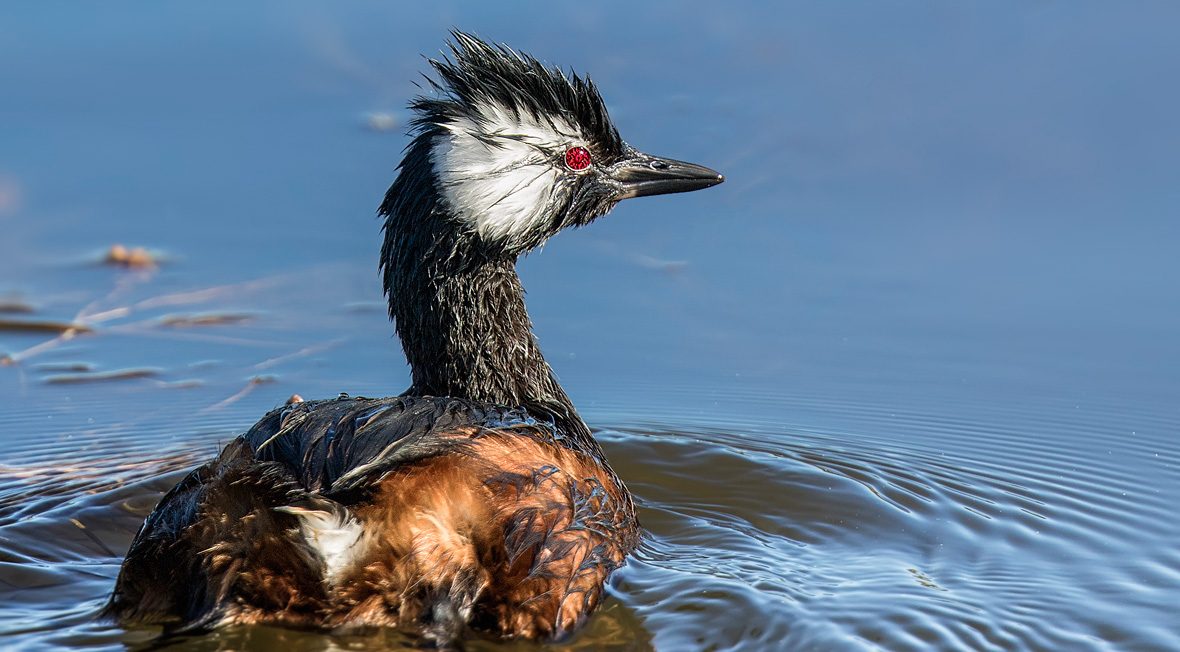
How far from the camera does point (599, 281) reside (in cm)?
892

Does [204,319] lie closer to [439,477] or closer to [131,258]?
[131,258]

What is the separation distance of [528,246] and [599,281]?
7.28 feet

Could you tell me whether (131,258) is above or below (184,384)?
above

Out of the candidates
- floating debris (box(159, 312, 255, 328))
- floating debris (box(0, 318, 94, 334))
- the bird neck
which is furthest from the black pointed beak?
floating debris (box(0, 318, 94, 334))

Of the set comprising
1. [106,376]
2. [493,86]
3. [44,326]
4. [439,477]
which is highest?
[493,86]

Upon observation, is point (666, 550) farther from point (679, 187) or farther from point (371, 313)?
point (371, 313)

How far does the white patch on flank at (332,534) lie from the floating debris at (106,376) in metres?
3.63

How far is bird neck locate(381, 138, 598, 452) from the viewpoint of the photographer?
6.38 m

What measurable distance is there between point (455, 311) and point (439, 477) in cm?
143

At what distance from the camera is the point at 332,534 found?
4.94 m

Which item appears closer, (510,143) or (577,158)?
(510,143)

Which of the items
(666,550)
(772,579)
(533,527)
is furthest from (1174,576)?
(533,527)

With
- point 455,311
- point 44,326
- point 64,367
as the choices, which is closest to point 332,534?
point 455,311

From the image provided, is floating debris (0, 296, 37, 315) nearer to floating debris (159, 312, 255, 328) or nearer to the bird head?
floating debris (159, 312, 255, 328)
